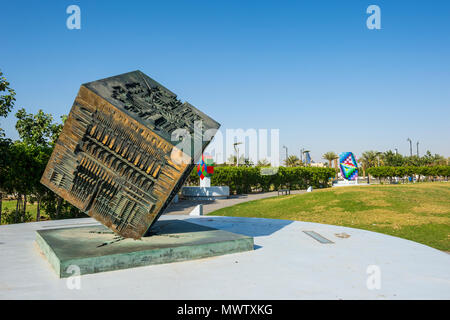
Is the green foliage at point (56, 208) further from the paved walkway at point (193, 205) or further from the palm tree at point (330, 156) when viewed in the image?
the palm tree at point (330, 156)

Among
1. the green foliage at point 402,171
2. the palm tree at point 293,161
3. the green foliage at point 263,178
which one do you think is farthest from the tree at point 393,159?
the green foliage at point 263,178

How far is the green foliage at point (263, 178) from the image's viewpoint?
1323 inches

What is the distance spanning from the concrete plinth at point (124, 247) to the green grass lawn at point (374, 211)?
9.54 metres

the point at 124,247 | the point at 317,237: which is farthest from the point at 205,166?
the point at 124,247

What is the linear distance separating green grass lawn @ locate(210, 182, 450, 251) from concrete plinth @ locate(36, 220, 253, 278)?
9543mm

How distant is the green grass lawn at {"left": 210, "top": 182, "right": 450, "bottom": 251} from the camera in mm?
14266

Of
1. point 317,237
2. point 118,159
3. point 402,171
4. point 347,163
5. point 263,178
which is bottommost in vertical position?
point 317,237

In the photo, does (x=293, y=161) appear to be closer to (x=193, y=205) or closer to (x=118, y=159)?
(x=193, y=205)

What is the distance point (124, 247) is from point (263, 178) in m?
32.7

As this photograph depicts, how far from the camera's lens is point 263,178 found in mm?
37562
